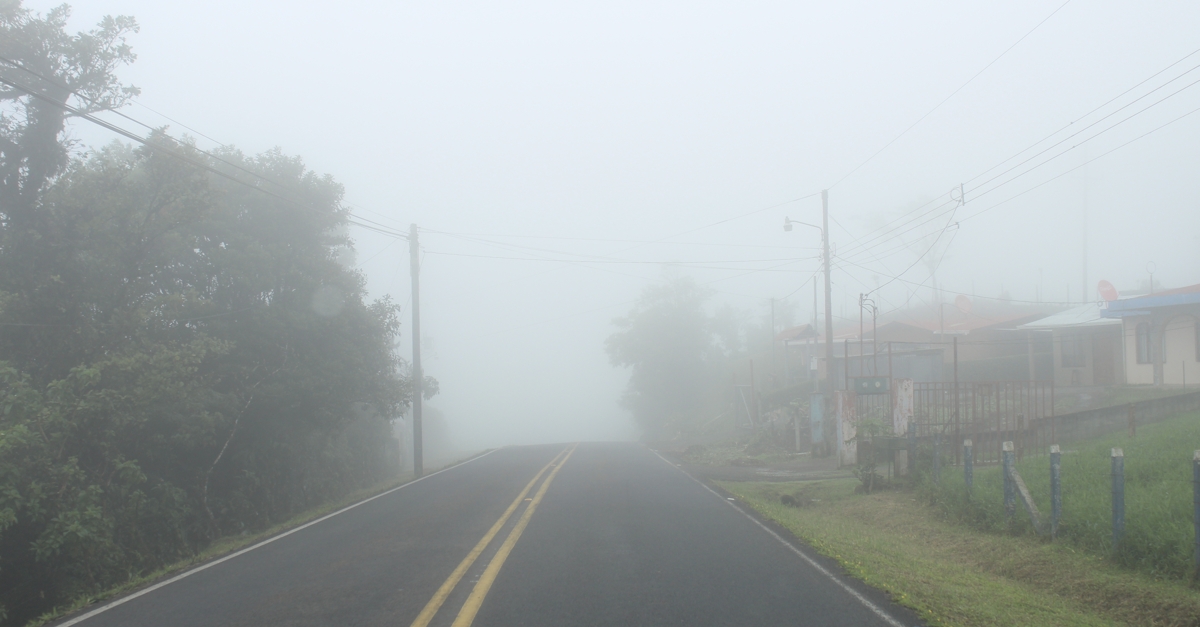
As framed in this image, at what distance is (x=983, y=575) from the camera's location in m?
8.44

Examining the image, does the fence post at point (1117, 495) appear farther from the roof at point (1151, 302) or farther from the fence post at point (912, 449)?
the roof at point (1151, 302)

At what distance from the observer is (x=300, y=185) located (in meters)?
24.7

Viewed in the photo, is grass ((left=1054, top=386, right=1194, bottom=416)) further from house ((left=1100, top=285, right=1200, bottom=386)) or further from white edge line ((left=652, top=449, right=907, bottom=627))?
white edge line ((left=652, top=449, right=907, bottom=627))

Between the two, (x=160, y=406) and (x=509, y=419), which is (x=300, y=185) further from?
(x=509, y=419)

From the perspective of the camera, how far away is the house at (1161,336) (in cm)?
2391

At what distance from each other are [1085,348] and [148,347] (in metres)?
32.7

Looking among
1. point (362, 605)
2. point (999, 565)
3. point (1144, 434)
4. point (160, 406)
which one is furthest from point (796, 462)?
point (362, 605)

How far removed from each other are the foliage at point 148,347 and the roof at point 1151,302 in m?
23.4

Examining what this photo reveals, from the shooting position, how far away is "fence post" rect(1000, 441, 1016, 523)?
10.0 metres

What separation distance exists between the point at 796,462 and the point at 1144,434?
10.6 metres

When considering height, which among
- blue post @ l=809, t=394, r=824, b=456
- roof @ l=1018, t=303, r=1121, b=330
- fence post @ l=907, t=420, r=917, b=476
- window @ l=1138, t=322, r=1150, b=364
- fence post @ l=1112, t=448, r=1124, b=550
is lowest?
blue post @ l=809, t=394, r=824, b=456

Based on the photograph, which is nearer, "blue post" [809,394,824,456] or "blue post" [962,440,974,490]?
"blue post" [962,440,974,490]

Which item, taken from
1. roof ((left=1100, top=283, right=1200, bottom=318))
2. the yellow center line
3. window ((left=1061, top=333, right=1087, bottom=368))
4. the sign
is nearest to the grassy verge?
the yellow center line

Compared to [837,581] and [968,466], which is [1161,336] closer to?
[968,466]
